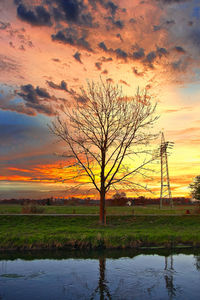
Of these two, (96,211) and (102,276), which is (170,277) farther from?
(96,211)

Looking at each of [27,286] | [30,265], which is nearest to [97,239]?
[30,265]

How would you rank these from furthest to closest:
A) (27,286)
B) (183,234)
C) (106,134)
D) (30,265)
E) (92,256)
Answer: (106,134), (183,234), (92,256), (30,265), (27,286)

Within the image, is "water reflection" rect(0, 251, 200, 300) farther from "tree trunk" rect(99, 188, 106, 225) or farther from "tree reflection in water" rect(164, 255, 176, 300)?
"tree trunk" rect(99, 188, 106, 225)

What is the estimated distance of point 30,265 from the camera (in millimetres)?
17031

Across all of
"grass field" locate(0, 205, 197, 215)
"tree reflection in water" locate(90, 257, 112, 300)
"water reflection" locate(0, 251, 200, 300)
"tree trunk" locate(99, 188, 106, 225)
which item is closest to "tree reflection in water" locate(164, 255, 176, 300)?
"water reflection" locate(0, 251, 200, 300)

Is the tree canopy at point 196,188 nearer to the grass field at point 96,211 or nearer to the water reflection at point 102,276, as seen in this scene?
the grass field at point 96,211

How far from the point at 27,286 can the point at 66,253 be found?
6.98 metres

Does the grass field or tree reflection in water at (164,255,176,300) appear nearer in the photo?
tree reflection in water at (164,255,176,300)

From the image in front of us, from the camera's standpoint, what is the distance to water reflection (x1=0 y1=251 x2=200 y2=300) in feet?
40.9

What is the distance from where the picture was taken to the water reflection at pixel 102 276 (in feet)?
40.9

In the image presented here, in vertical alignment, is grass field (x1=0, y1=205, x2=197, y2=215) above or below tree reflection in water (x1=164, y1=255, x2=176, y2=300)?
above

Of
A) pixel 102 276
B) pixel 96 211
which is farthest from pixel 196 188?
pixel 102 276

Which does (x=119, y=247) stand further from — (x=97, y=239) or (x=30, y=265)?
(x=30, y=265)

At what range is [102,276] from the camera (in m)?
14.9
